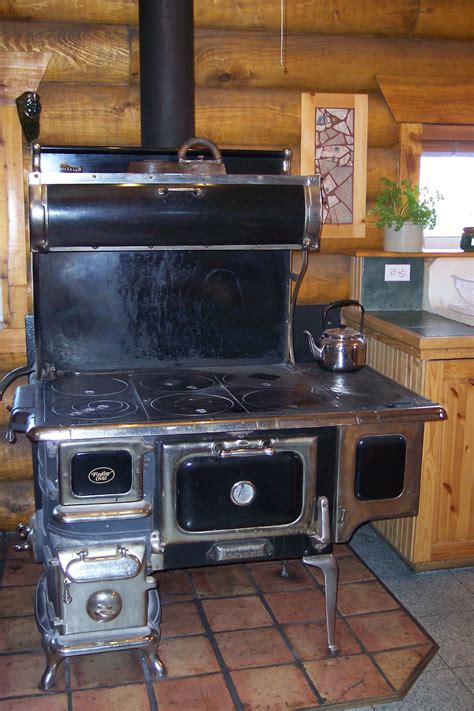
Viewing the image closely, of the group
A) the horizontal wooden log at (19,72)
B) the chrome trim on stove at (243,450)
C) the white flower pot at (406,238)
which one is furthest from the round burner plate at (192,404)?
the horizontal wooden log at (19,72)

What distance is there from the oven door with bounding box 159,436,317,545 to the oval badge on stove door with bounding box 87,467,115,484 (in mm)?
131

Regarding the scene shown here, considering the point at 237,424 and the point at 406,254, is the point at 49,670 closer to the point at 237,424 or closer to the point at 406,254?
the point at 237,424

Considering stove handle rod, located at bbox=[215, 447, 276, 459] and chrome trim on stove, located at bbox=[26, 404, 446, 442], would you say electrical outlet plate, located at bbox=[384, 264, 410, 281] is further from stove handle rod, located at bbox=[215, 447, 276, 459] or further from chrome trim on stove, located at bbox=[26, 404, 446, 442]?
stove handle rod, located at bbox=[215, 447, 276, 459]

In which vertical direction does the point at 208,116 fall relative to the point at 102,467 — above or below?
above

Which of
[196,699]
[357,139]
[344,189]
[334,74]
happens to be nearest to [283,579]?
[196,699]

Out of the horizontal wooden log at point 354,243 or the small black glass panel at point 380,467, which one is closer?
the small black glass panel at point 380,467

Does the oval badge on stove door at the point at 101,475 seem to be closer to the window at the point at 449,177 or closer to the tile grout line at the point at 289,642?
the tile grout line at the point at 289,642

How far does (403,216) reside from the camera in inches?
115

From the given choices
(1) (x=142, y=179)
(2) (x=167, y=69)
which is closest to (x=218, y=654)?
(1) (x=142, y=179)

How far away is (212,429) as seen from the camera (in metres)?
1.98

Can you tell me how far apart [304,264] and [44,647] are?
137 cm

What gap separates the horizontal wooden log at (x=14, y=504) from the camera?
9.47 ft

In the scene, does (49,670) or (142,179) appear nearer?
(49,670)

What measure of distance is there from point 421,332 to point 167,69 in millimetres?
1214
